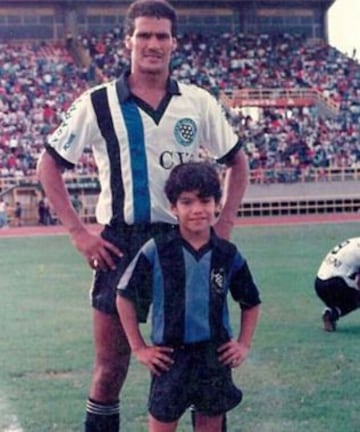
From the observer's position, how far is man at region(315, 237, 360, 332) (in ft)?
27.6

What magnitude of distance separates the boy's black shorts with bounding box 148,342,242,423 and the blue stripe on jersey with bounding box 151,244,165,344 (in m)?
0.09

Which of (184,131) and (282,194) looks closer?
(184,131)

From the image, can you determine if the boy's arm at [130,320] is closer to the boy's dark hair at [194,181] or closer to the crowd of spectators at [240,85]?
the boy's dark hair at [194,181]

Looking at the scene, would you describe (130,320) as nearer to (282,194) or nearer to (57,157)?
(57,157)

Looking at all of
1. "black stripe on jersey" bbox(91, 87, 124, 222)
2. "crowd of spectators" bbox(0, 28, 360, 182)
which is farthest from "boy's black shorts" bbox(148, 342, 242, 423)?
"crowd of spectators" bbox(0, 28, 360, 182)

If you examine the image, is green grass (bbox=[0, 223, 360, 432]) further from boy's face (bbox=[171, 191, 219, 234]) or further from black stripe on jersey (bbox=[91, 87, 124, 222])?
boy's face (bbox=[171, 191, 219, 234])

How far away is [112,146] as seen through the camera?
421 cm

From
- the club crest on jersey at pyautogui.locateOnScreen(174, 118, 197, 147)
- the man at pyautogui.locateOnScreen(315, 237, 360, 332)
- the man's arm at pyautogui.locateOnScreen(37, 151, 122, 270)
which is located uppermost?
the club crest on jersey at pyautogui.locateOnScreen(174, 118, 197, 147)

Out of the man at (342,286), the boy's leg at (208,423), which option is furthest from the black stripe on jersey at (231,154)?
the man at (342,286)

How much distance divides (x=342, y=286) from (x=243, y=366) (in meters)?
1.76

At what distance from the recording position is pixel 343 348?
7551 millimetres

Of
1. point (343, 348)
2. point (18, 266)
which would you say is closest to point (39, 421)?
point (343, 348)

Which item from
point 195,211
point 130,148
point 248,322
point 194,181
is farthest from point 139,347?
point 130,148

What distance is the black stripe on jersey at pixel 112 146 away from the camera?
Answer: 420 cm
